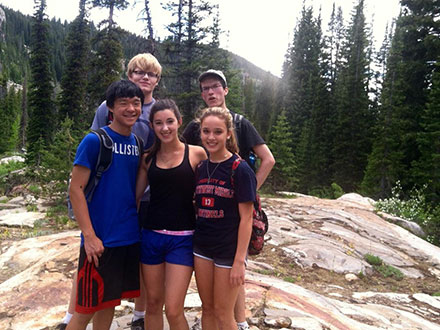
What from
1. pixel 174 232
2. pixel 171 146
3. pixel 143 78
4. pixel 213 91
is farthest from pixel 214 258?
pixel 143 78

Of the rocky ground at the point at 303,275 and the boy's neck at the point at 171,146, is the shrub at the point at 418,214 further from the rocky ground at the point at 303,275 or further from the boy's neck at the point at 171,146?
the boy's neck at the point at 171,146

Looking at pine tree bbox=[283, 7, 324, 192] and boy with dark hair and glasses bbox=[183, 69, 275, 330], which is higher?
pine tree bbox=[283, 7, 324, 192]

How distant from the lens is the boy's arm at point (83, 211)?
2.23 m

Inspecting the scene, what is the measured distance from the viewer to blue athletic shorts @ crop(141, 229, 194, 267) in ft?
7.91

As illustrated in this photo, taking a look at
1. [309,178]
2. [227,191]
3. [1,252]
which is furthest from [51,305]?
[309,178]

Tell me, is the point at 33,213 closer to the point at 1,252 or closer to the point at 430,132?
the point at 1,252

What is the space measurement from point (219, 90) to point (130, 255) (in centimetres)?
164

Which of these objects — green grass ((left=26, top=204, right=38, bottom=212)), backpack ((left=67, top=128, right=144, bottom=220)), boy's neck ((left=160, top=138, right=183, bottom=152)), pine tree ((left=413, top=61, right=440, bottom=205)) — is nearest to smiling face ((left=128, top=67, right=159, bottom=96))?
boy's neck ((left=160, top=138, right=183, bottom=152))

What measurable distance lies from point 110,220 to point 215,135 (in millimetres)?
998

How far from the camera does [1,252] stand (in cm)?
607

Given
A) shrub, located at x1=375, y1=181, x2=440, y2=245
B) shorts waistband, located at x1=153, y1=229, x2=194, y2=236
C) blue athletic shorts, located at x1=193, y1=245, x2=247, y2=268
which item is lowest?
shrub, located at x1=375, y1=181, x2=440, y2=245

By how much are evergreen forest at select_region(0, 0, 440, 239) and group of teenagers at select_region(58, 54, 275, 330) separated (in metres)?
8.43

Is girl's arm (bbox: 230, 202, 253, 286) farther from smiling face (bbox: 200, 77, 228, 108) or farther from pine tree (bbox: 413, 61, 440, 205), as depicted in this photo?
pine tree (bbox: 413, 61, 440, 205)

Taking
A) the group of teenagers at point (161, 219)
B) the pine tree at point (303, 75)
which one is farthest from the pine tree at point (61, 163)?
the pine tree at point (303, 75)
